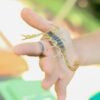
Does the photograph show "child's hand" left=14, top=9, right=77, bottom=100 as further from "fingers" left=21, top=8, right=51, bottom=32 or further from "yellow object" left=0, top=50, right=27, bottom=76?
"yellow object" left=0, top=50, right=27, bottom=76

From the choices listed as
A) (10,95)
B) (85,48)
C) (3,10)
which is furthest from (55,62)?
(3,10)

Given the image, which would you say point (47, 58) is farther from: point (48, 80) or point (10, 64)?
point (10, 64)

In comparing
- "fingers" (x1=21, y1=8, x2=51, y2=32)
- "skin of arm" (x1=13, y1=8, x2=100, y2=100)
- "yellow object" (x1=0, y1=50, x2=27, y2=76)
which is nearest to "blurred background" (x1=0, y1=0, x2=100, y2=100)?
"yellow object" (x1=0, y1=50, x2=27, y2=76)

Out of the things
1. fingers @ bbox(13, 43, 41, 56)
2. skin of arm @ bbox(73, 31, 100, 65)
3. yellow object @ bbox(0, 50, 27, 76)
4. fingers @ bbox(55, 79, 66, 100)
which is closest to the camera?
fingers @ bbox(13, 43, 41, 56)

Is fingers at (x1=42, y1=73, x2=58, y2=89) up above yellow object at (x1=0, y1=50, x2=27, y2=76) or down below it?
above

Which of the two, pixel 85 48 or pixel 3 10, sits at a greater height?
pixel 85 48

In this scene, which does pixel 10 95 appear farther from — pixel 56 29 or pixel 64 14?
pixel 64 14

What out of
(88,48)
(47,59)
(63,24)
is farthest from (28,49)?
(63,24)

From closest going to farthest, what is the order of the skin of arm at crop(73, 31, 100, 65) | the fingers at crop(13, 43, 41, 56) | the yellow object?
1. the fingers at crop(13, 43, 41, 56)
2. the skin of arm at crop(73, 31, 100, 65)
3. the yellow object
